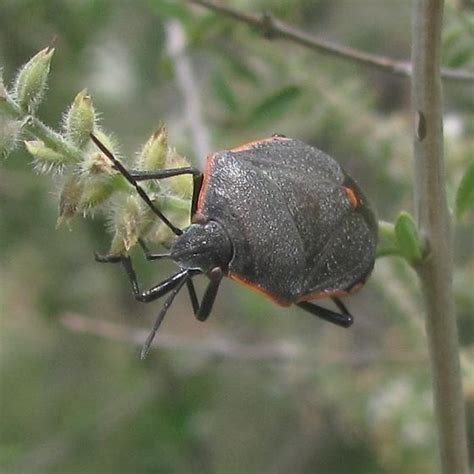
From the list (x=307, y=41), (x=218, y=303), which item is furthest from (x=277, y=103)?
(x=218, y=303)

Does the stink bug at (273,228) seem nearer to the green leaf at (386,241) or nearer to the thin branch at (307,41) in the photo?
the green leaf at (386,241)

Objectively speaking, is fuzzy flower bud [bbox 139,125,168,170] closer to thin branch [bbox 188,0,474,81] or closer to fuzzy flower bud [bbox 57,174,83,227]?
fuzzy flower bud [bbox 57,174,83,227]

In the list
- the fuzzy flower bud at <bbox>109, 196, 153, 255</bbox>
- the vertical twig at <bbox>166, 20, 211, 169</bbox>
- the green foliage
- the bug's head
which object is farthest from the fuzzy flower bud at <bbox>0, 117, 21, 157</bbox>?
the vertical twig at <bbox>166, 20, 211, 169</bbox>

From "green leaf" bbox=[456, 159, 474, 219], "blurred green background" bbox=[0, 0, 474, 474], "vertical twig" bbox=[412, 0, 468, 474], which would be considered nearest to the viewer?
"vertical twig" bbox=[412, 0, 468, 474]

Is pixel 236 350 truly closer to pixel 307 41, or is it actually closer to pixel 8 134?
pixel 307 41

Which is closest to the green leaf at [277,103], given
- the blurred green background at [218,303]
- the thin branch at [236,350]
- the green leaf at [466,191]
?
the blurred green background at [218,303]

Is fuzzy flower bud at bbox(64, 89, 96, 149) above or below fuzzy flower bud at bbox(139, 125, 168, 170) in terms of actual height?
above
